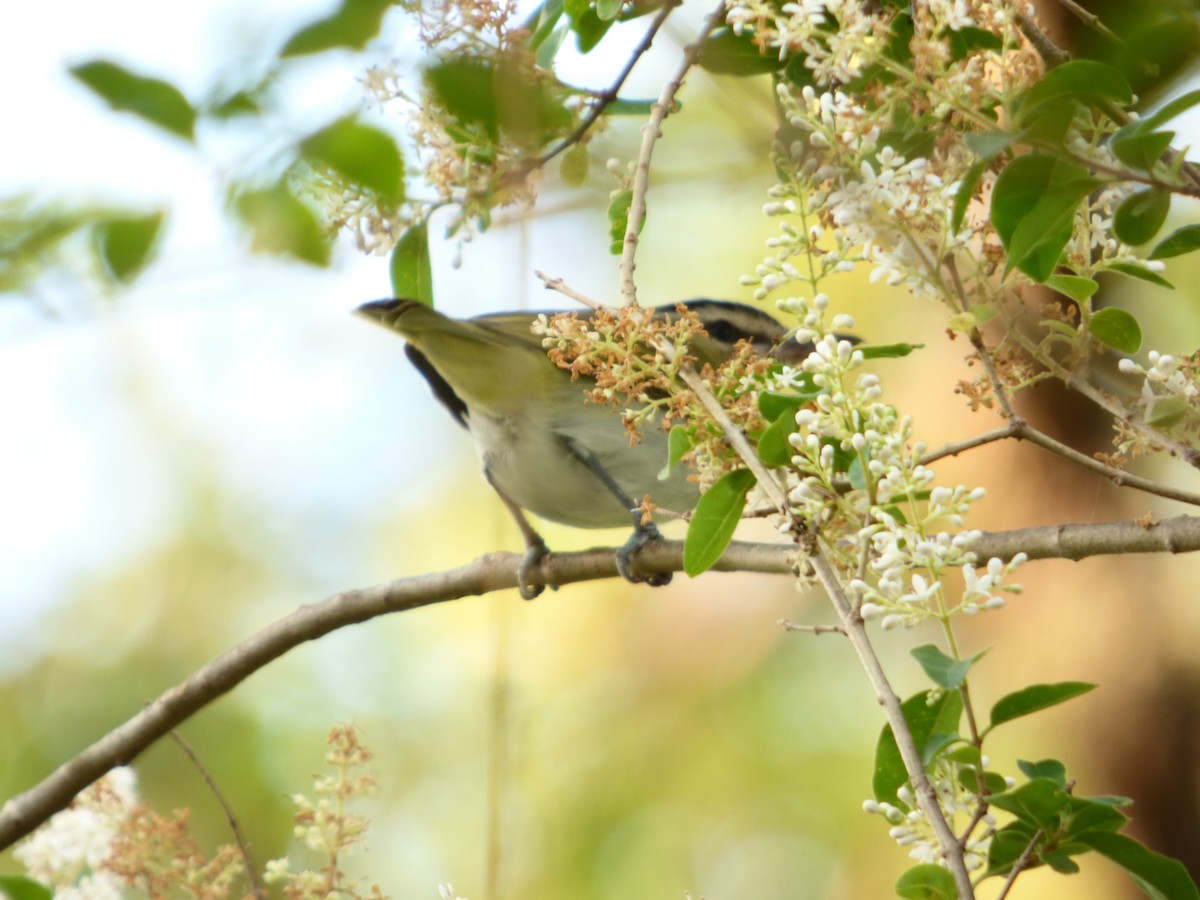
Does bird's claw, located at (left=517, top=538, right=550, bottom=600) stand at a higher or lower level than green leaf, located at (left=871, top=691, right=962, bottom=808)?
higher

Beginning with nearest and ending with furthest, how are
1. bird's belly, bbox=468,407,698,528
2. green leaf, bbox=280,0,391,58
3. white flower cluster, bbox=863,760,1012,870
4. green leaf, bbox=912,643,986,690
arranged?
green leaf, bbox=280,0,391,58, green leaf, bbox=912,643,986,690, white flower cluster, bbox=863,760,1012,870, bird's belly, bbox=468,407,698,528

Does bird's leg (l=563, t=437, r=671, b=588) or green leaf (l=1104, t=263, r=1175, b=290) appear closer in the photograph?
green leaf (l=1104, t=263, r=1175, b=290)

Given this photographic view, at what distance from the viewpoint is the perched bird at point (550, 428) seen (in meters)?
3.30

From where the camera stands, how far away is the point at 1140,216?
1413mm

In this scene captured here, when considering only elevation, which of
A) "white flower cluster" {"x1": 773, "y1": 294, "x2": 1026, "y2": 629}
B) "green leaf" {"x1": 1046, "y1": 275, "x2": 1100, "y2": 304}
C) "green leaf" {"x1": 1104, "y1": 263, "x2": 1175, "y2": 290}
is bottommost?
"white flower cluster" {"x1": 773, "y1": 294, "x2": 1026, "y2": 629}

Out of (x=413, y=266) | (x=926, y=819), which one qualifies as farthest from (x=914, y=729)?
(x=413, y=266)

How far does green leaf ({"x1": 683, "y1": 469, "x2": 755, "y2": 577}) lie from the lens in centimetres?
154

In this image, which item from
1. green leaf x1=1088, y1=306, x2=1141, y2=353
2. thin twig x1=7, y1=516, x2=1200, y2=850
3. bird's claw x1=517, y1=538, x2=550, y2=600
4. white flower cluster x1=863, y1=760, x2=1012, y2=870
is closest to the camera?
white flower cluster x1=863, y1=760, x2=1012, y2=870

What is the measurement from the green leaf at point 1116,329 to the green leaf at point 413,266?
1.01 meters

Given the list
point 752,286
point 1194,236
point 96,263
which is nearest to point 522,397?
point 752,286

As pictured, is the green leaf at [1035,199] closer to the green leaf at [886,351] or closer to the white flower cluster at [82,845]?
the green leaf at [886,351]

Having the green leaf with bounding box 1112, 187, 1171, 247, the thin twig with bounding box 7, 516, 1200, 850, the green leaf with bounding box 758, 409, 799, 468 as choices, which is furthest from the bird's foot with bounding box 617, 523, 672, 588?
the green leaf with bounding box 1112, 187, 1171, 247

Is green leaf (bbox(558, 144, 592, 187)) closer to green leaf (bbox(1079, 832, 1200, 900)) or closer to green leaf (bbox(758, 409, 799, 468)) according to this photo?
green leaf (bbox(758, 409, 799, 468))

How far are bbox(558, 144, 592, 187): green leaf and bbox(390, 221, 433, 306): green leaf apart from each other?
0.78ft
